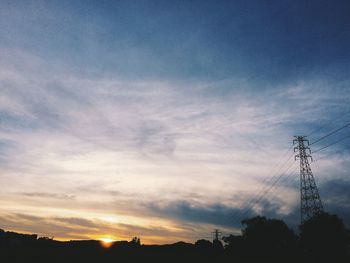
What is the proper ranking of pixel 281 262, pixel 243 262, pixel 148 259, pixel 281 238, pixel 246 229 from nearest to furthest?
pixel 148 259 < pixel 243 262 < pixel 281 262 < pixel 281 238 < pixel 246 229

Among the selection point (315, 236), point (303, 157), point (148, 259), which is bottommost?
point (148, 259)

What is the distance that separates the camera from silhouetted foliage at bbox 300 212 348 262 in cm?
6671

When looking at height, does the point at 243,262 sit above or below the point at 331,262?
below

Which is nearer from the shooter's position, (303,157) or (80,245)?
(80,245)

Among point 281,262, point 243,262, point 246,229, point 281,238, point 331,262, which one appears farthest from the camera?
point 246,229

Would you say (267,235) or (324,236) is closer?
(324,236)

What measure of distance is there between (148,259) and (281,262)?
63.3 feet

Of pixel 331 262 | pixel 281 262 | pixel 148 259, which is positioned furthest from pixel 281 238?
pixel 148 259

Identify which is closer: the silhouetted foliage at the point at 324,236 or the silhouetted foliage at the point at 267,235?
the silhouetted foliage at the point at 324,236

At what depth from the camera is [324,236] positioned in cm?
6919

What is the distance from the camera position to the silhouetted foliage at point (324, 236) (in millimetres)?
66713

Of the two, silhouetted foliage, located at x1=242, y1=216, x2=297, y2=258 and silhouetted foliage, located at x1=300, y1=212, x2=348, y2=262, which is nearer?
silhouetted foliage, located at x1=300, y1=212, x2=348, y2=262

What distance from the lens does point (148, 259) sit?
24.5m

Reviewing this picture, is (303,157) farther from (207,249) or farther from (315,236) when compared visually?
(207,249)
